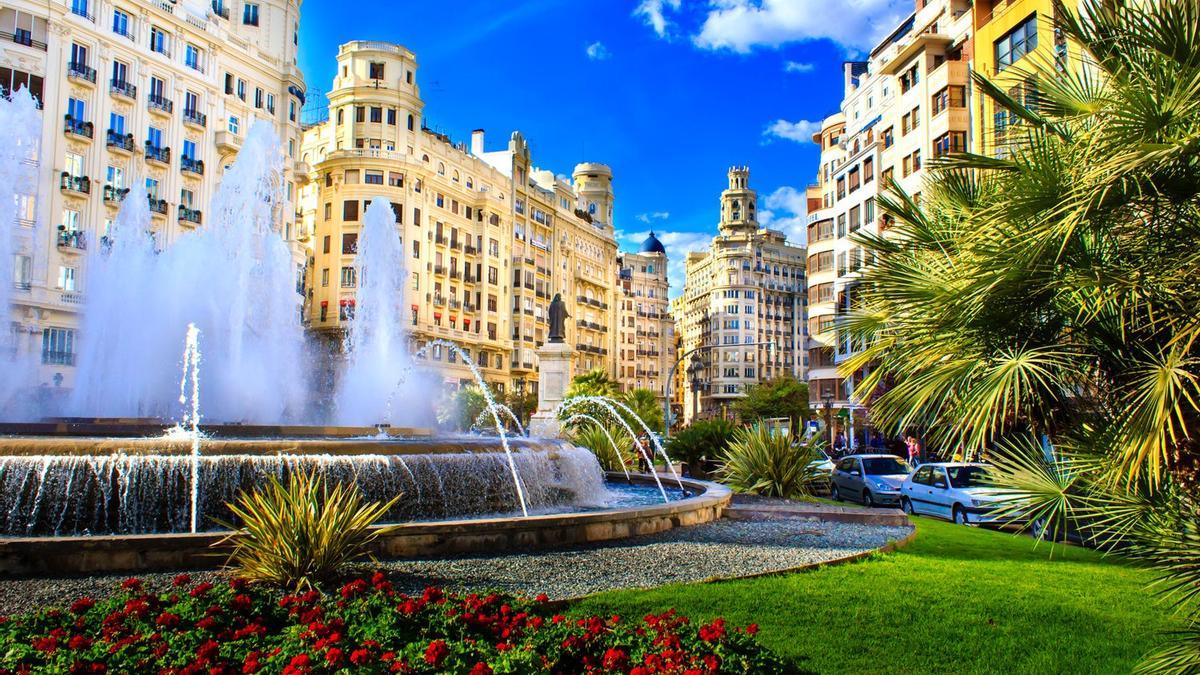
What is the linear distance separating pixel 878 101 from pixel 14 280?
42785 mm

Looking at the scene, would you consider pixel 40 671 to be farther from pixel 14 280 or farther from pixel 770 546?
pixel 14 280

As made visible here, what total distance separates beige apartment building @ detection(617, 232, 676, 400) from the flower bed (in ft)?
363

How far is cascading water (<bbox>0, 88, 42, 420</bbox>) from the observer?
27984 millimetres

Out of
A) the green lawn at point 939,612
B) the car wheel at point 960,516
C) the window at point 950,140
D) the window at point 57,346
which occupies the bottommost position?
the car wheel at point 960,516

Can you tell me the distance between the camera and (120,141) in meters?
44.6

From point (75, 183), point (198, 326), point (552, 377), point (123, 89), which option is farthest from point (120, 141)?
point (552, 377)

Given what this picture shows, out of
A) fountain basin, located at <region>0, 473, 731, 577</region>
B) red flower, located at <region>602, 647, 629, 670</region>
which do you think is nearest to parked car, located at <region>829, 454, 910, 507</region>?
fountain basin, located at <region>0, 473, 731, 577</region>

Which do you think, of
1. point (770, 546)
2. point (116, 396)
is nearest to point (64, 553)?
point (770, 546)

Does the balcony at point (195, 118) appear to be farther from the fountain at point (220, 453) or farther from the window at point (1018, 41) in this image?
the window at point (1018, 41)

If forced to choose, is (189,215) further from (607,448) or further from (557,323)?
(607,448)

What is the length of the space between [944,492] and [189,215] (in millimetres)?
41147

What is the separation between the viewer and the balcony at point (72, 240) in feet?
138

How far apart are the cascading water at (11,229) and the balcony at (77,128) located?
190 centimetres

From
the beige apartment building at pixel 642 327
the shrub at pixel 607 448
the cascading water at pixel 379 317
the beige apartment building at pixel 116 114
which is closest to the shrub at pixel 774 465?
the shrub at pixel 607 448
